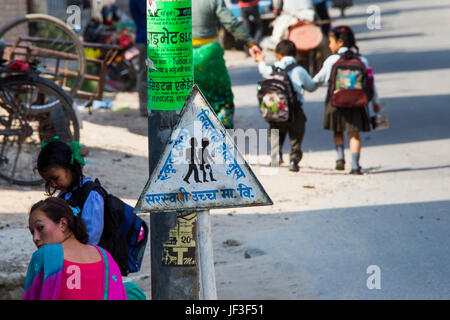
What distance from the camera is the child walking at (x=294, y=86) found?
9086 mm

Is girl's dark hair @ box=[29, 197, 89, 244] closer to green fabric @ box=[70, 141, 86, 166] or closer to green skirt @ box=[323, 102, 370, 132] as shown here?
green fabric @ box=[70, 141, 86, 166]

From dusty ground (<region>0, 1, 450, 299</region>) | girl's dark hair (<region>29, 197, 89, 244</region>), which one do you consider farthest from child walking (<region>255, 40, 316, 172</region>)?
girl's dark hair (<region>29, 197, 89, 244</region>)

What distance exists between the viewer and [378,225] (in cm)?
702

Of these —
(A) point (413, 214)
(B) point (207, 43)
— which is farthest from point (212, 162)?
(B) point (207, 43)

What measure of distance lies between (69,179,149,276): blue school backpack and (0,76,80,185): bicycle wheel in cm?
348

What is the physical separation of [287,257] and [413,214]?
1496mm

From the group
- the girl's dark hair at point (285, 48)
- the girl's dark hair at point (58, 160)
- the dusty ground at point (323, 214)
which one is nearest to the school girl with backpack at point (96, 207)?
the girl's dark hair at point (58, 160)

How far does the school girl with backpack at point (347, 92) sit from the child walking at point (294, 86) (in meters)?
0.16

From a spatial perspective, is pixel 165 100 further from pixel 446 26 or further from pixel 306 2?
pixel 446 26

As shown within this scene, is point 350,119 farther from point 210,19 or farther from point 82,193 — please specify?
point 82,193

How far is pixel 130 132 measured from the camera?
11.2 meters

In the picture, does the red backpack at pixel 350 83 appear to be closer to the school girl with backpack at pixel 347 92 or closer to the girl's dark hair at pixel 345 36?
the school girl with backpack at pixel 347 92

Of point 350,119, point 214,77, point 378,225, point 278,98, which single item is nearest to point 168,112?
point 378,225

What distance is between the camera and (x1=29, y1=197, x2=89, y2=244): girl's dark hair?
147 inches
